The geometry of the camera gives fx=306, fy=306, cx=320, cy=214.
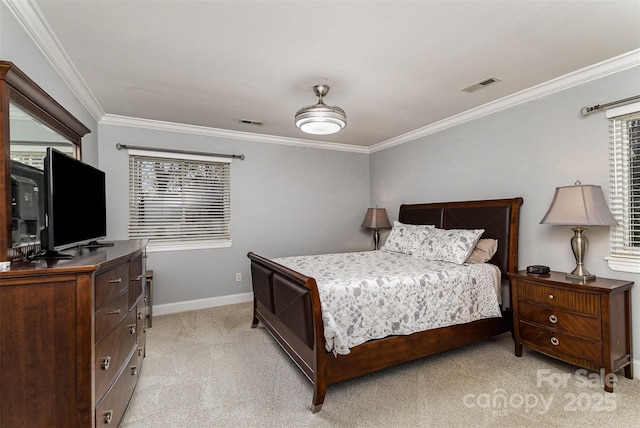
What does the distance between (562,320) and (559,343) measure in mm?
188

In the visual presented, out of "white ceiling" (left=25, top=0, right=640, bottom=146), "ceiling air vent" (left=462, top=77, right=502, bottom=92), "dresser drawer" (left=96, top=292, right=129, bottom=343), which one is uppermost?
"white ceiling" (left=25, top=0, right=640, bottom=146)

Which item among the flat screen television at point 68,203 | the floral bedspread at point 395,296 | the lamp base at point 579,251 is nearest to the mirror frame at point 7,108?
the flat screen television at point 68,203

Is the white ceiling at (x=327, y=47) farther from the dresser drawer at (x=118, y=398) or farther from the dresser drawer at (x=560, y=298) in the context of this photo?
the dresser drawer at (x=118, y=398)

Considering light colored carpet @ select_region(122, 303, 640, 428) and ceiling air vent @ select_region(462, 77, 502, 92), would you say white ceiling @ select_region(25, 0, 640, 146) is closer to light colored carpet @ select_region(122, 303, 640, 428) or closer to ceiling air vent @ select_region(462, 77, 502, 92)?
ceiling air vent @ select_region(462, 77, 502, 92)

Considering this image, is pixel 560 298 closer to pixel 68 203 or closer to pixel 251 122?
pixel 68 203

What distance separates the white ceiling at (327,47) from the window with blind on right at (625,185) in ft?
1.76

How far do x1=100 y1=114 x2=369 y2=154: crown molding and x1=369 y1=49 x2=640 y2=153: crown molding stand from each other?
137 centimetres

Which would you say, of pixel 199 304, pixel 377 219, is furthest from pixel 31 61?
pixel 377 219

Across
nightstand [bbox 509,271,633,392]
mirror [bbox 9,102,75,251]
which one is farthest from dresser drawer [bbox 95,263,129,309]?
nightstand [bbox 509,271,633,392]

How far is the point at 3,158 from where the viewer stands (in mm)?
1393

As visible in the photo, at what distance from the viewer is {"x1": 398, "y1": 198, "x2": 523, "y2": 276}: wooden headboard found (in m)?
3.07

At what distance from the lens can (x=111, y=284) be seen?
5.37 ft

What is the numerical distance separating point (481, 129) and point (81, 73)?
397 centimetres

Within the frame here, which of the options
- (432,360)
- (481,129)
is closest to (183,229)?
(432,360)
